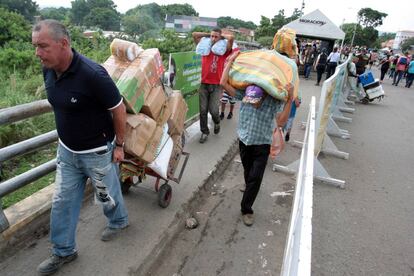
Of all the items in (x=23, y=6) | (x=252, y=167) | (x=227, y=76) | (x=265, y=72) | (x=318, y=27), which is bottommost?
(x=252, y=167)

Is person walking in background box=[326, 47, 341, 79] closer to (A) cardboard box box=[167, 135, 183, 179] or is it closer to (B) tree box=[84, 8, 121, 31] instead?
(A) cardboard box box=[167, 135, 183, 179]

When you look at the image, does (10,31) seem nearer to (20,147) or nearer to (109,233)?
(20,147)

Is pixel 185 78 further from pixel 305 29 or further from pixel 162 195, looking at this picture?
pixel 305 29

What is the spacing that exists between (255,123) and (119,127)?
148 cm

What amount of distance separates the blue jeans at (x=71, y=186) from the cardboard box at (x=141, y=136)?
0.25 m

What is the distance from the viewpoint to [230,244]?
3363 mm

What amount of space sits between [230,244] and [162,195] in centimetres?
89

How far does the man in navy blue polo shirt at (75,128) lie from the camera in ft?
6.86

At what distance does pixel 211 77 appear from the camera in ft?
17.8

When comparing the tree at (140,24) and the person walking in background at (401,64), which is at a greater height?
the tree at (140,24)

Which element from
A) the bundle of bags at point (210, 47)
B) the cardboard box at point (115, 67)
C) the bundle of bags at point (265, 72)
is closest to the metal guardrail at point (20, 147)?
the cardboard box at point (115, 67)

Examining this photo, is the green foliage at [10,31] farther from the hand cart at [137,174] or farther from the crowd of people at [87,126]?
the crowd of people at [87,126]

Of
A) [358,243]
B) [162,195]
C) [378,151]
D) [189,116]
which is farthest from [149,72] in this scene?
[378,151]

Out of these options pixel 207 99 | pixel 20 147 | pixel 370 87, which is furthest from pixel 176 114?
pixel 370 87
